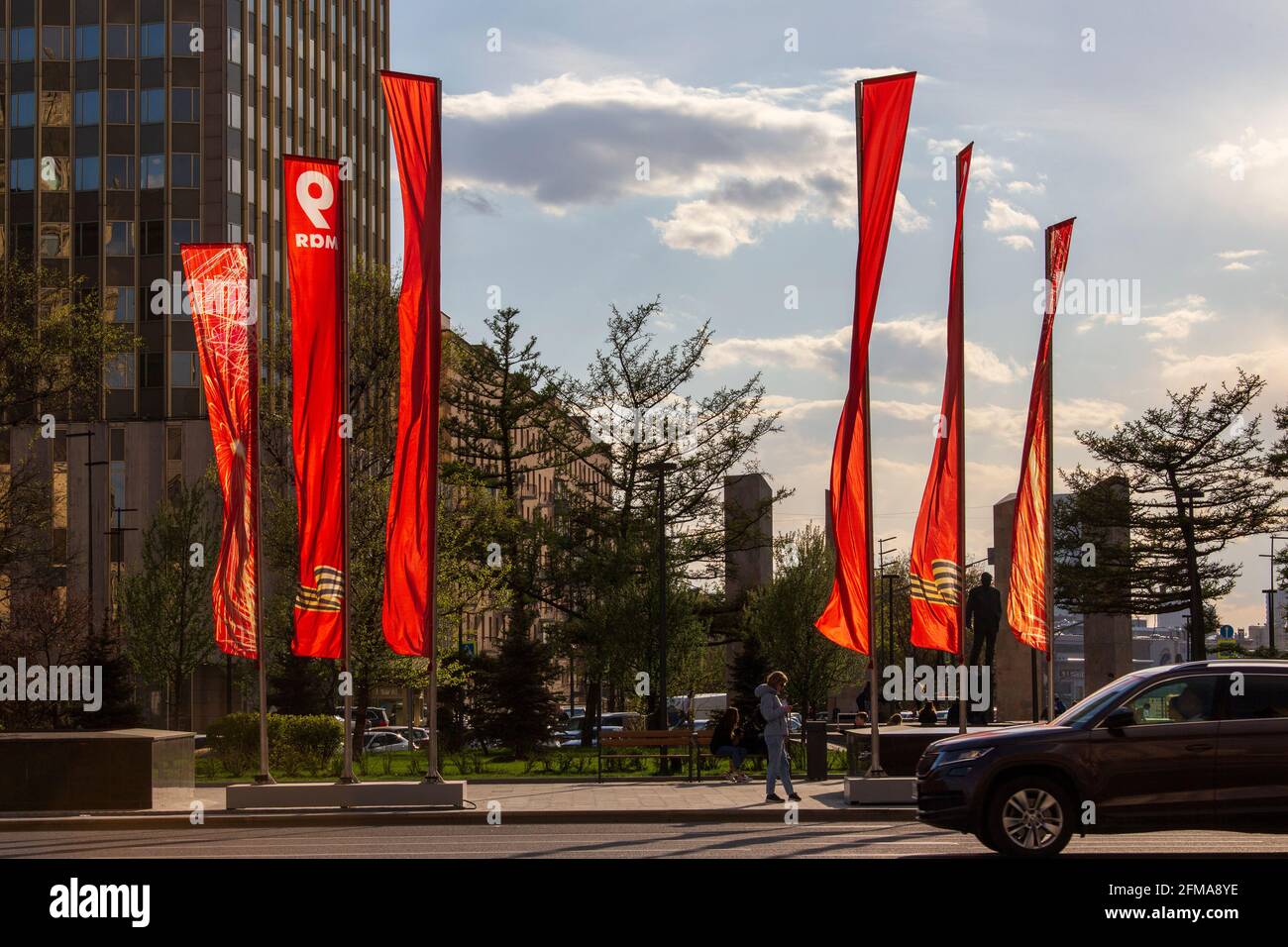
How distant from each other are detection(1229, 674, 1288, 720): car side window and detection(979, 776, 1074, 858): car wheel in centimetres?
181

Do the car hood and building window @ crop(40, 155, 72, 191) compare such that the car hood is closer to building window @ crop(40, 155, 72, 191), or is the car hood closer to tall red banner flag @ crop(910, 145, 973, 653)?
tall red banner flag @ crop(910, 145, 973, 653)

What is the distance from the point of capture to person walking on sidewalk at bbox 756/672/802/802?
2233 cm

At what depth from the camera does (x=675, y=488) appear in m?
52.5

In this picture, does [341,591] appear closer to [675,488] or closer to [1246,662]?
[1246,662]

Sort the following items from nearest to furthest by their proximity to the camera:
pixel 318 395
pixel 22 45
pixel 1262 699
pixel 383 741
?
pixel 1262 699 → pixel 318 395 → pixel 383 741 → pixel 22 45

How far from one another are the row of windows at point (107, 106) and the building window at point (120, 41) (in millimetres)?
1795

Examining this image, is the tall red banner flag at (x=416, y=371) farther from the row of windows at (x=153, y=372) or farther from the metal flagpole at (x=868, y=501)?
the row of windows at (x=153, y=372)

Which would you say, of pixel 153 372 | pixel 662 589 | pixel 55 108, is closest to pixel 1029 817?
pixel 662 589

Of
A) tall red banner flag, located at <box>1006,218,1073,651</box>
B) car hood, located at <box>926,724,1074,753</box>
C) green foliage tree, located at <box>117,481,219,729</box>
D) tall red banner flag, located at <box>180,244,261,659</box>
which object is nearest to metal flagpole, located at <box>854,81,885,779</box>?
tall red banner flag, located at <box>1006,218,1073,651</box>

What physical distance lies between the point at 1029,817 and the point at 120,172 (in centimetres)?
7301

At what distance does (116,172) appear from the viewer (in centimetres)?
7875

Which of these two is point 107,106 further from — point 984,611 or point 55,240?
point 984,611

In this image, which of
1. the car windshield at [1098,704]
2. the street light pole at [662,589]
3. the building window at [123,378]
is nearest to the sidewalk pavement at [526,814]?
the car windshield at [1098,704]
